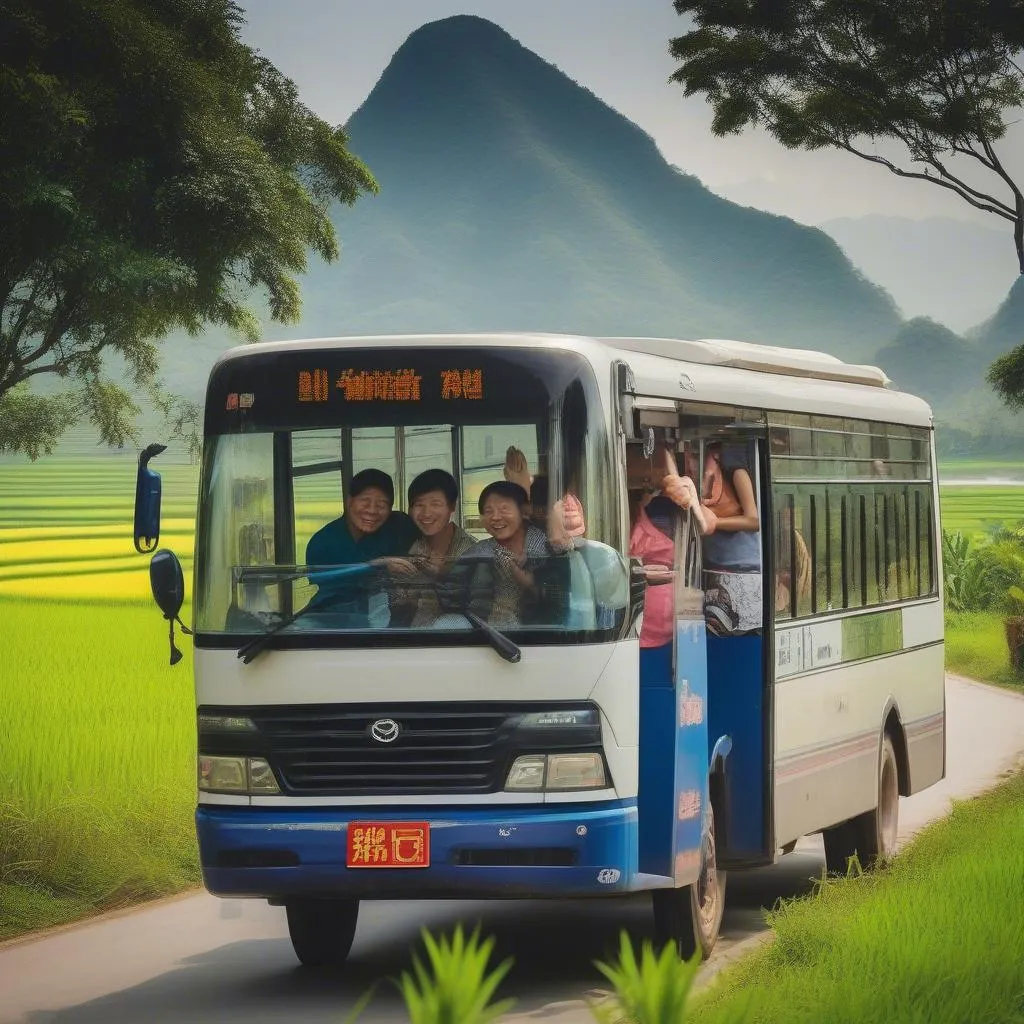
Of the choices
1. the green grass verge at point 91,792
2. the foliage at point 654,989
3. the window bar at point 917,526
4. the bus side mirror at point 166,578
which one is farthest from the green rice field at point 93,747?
the foliage at point 654,989

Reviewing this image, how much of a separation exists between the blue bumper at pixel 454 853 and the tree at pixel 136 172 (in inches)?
703

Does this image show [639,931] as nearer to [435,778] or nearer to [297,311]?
[435,778]

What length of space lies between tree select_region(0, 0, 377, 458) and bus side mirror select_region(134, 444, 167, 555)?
17.2 m

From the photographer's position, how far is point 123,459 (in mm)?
Answer: 148125

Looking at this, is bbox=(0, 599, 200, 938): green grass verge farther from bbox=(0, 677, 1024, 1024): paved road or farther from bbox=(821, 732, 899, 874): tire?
bbox=(821, 732, 899, 874): tire

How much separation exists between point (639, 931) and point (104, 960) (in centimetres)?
240

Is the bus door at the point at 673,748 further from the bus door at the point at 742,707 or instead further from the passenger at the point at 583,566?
the bus door at the point at 742,707

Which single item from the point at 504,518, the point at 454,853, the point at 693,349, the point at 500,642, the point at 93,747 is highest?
the point at 693,349

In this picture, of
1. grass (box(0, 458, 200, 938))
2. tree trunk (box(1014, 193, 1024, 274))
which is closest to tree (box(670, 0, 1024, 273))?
tree trunk (box(1014, 193, 1024, 274))

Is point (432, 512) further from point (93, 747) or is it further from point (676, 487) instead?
point (93, 747)

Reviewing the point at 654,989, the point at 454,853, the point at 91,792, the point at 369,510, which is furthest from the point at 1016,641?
the point at 654,989

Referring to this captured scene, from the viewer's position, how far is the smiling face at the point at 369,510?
32.0ft

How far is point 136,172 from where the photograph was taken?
92.0 feet

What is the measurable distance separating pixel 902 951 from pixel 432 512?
2549 mm
